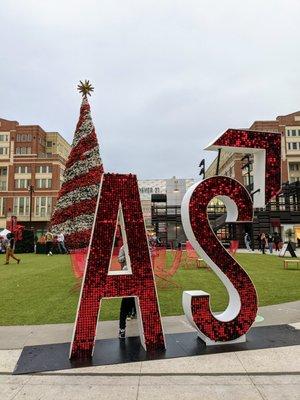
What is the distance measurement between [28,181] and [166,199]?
35.5 meters

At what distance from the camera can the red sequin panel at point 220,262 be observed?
562 centimetres

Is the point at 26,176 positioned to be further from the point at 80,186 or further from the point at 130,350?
the point at 130,350

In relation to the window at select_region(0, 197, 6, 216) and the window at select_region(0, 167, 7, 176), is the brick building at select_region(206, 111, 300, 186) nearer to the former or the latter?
the window at select_region(0, 197, 6, 216)

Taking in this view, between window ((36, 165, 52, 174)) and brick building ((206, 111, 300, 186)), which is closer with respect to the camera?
brick building ((206, 111, 300, 186))

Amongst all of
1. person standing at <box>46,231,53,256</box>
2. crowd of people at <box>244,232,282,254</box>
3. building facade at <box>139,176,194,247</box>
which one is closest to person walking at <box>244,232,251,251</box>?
crowd of people at <box>244,232,282,254</box>

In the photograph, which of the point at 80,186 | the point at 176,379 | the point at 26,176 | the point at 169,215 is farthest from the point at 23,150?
the point at 176,379

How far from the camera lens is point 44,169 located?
7206 centimetres

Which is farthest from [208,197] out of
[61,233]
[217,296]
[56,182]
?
[56,182]

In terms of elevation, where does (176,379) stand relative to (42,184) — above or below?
below

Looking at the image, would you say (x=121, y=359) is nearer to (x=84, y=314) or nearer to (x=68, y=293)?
(x=84, y=314)

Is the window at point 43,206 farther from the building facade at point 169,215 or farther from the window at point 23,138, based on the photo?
the building facade at point 169,215

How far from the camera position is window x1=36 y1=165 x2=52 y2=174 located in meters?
71.9

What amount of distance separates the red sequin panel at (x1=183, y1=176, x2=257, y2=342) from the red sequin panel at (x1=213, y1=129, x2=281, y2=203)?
63 cm

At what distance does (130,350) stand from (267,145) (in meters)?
3.97
